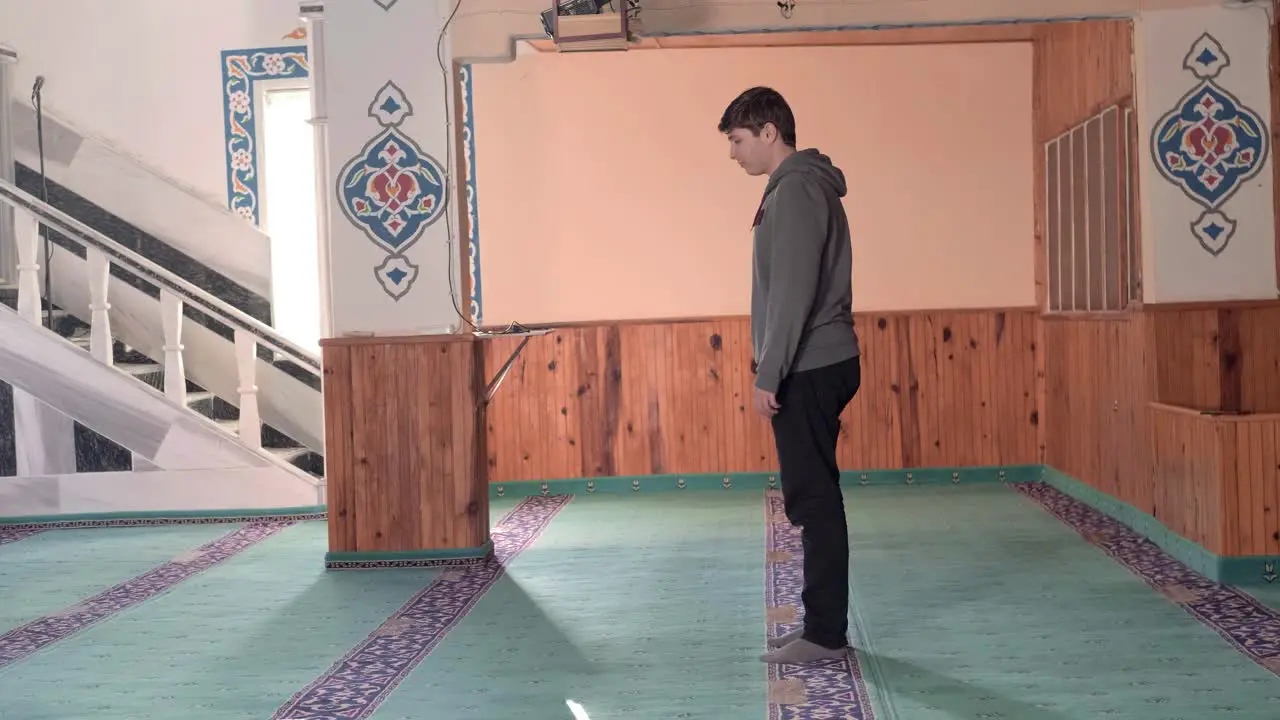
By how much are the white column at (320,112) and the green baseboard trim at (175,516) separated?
1.14m

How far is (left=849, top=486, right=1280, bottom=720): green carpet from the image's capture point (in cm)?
348

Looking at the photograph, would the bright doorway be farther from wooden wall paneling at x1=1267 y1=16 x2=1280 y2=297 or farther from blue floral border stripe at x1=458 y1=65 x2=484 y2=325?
wooden wall paneling at x1=1267 y1=16 x2=1280 y2=297

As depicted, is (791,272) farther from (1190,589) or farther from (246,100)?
(246,100)

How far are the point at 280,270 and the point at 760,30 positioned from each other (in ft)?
13.5

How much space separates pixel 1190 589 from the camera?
190 inches

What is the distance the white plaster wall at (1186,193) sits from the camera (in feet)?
18.1

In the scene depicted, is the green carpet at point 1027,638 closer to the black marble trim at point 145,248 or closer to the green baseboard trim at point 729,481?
the green baseboard trim at point 729,481

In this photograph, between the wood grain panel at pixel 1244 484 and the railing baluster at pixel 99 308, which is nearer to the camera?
the wood grain panel at pixel 1244 484

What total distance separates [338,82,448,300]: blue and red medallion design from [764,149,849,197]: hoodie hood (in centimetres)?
232

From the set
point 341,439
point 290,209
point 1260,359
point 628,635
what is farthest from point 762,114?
point 290,209

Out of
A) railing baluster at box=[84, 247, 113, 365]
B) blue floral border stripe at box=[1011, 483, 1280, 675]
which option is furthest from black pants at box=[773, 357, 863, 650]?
railing baluster at box=[84, 247, 113, 365]

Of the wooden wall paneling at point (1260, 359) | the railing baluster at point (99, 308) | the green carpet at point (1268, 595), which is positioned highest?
the railing baluster at point (99, 308)

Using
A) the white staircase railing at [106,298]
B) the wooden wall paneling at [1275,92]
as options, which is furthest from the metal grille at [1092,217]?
the white staircase railing at [106,298]

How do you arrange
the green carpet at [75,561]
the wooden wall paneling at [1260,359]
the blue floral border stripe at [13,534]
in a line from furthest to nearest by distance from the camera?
the blue floral border stripe at [13,534] → the wooden wall paneling at [1260,359] → the green carpet at [75,561]
